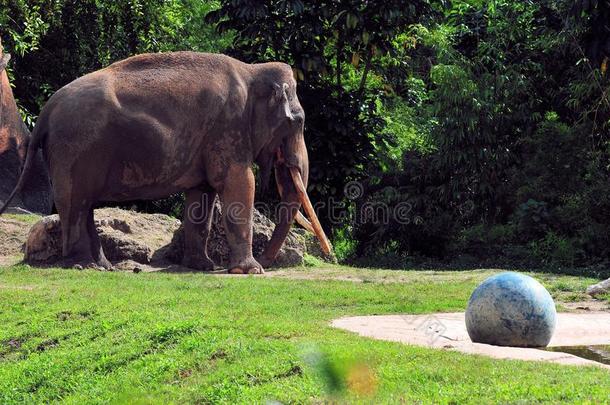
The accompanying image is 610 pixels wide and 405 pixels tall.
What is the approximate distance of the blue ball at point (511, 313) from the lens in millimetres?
8516

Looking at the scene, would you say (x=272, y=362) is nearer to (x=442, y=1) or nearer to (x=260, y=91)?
(x=260, y=91)

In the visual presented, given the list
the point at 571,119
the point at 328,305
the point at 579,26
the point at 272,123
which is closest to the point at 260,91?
the point at 272,123

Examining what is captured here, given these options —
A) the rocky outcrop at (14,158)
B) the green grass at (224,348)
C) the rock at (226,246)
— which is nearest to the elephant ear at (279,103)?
the rock at (226,246)

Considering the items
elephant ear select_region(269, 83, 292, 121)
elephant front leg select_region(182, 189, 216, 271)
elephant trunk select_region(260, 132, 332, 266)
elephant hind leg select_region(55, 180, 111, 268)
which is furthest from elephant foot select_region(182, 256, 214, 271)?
elephant ear select_region(269, 83, 292, 121)

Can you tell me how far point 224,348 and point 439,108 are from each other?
1314 centimetres

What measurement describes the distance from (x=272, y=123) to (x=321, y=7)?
5468 mm

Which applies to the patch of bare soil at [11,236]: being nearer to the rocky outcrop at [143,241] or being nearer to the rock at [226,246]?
the rocky outcrop at [143,241]

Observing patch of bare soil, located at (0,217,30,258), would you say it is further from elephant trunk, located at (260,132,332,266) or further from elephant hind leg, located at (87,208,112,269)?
elephant trunk, located at (260,132,332,266)

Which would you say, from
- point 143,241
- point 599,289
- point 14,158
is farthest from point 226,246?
point 599,289

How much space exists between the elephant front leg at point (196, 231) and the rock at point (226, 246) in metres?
0.49

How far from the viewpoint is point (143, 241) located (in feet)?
51.5

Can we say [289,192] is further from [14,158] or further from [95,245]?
[14,158]

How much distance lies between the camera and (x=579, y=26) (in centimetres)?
1905

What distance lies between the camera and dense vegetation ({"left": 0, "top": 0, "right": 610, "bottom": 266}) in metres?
19.2
